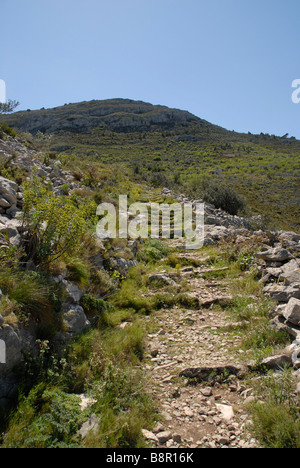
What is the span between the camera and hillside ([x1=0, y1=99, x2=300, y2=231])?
2336 centimetres

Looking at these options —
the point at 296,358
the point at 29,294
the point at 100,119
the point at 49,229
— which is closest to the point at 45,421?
the point at 29,294

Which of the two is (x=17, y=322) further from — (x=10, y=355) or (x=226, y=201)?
(x=226, y=201)

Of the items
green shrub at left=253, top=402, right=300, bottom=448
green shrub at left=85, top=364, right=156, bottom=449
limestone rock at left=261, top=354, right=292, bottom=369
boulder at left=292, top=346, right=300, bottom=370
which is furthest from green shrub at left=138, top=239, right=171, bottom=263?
green shrub at left=253, top=402, right=300, bottom=448

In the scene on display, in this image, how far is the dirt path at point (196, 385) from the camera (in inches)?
91.3

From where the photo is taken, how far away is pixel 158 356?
3527mm

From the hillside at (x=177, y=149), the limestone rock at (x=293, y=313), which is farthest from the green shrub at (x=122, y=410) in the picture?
the hillside at (x=177, y=149)

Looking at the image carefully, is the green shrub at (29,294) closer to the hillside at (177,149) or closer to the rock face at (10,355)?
the rock face at (10,355)

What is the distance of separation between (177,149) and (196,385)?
45245mm

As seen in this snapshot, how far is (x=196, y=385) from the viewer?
3014 millimetres

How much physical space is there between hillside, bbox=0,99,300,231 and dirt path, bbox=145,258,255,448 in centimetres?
1204

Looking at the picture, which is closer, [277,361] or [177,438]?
[177,438]

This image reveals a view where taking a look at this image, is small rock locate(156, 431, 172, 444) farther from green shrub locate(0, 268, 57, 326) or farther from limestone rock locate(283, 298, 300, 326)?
limestone rock locate(283, 298, 300, 326)

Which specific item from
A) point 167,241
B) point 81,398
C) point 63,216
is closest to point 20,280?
point 63,216

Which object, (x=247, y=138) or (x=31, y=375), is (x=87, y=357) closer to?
(x=31, y=375)
